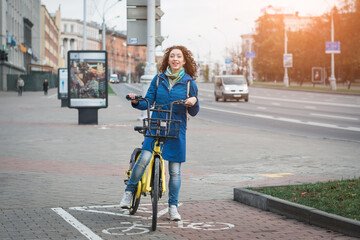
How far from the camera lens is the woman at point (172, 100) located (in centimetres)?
646

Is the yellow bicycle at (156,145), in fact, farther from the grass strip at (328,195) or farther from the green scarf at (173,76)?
the grass strip at (328,195)

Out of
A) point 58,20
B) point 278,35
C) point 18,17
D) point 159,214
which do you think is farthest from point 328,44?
point 58,20

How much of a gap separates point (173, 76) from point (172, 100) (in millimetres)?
251

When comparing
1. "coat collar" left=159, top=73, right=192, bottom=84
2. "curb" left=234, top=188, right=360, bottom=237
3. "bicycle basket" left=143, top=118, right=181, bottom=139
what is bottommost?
"curb" left=234, top=188, right=360, bottom=237

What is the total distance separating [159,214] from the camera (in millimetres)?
6957

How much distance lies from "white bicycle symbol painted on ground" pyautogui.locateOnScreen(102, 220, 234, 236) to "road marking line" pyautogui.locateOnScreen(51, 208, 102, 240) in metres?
0.17

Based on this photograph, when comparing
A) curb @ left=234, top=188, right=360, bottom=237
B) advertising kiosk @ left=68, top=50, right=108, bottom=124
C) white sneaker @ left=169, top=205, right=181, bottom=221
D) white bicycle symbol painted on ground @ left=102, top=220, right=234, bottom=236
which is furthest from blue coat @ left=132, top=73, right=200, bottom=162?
advertising kiosk @ left=68, top=50, right=108, bottom=124

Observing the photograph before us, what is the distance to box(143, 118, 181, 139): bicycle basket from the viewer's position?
610cm

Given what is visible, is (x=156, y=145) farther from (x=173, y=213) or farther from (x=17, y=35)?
(x=17, y=35)

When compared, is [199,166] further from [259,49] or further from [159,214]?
[259,49]

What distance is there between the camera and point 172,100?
6.51 metres

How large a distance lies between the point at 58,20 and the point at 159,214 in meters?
151

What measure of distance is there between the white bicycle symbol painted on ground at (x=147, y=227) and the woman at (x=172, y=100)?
0.53 feet

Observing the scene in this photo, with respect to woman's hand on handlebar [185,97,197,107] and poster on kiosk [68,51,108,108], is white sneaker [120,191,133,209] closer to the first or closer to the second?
woman's hand on handlebar [185,97,197,107]
